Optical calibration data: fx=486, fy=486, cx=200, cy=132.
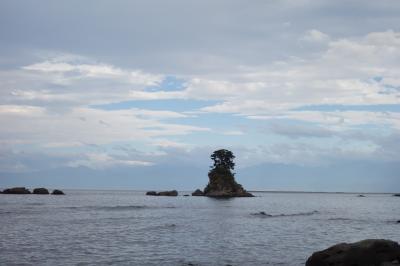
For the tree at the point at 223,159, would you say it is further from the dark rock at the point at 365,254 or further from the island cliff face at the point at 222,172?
the dark rock at the point at 365,254

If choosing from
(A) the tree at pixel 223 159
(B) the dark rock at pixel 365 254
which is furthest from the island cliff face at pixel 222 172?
(B) the dark rock at pixel 365 254

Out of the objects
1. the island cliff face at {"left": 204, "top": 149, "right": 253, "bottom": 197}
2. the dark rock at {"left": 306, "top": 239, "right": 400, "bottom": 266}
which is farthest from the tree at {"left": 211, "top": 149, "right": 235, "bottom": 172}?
the dark rock at {"left": 306, "top": 239, "right": 400, "bottom": 266}

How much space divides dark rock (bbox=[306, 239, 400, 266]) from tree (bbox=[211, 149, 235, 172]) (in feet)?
545

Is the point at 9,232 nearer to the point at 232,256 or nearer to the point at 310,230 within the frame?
the point at 232,256

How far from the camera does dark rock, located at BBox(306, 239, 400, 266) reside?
28.1 meters

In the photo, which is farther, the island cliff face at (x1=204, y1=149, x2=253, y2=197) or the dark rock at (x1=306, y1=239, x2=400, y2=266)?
the island cliff face at (x1=204, y1=149, x2=253, y2=197)

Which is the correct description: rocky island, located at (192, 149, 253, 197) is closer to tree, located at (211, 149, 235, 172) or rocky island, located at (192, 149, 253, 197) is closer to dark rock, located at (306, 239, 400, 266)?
tree, located at (211, 149, 235, 172)

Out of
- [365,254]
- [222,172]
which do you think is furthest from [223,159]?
[365,254]

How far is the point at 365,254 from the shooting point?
28.2 metres

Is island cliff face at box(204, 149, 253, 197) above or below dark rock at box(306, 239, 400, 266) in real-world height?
above

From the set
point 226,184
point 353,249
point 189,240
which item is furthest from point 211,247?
point 226,184

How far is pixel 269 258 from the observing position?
1554 inches

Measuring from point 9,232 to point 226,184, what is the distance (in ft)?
483

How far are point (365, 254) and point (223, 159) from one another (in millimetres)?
169213
